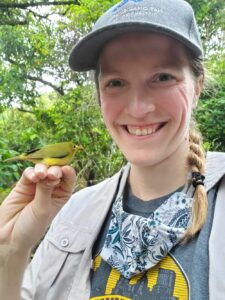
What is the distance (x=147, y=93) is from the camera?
959 millimetres

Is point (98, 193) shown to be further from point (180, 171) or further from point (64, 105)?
point (64, 105)

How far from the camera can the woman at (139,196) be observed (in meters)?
0.92

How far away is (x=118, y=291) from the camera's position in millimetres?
947

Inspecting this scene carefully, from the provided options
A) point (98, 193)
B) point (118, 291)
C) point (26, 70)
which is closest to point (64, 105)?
point (26, 70)

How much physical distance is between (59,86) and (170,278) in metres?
6.37

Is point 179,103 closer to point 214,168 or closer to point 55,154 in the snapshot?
point 214,168

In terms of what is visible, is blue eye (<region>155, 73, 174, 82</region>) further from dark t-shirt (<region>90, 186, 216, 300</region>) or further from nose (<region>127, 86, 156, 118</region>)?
dark t-shirt (<region>90, 186, 216, 300</region>)

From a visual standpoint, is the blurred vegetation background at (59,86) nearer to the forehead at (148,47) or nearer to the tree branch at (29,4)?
the tree branch at (29,4)

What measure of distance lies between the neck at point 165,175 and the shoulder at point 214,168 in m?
0.06

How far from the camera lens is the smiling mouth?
0.98 metres

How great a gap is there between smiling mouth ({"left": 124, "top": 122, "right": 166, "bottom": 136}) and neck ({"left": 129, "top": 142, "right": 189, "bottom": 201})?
0.09m

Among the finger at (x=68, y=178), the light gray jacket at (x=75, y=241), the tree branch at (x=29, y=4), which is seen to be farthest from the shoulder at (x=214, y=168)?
the tree branch at (x=29, y=4)

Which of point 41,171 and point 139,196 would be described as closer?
point 41,171

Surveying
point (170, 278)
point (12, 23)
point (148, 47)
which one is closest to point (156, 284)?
point (170, 278)
